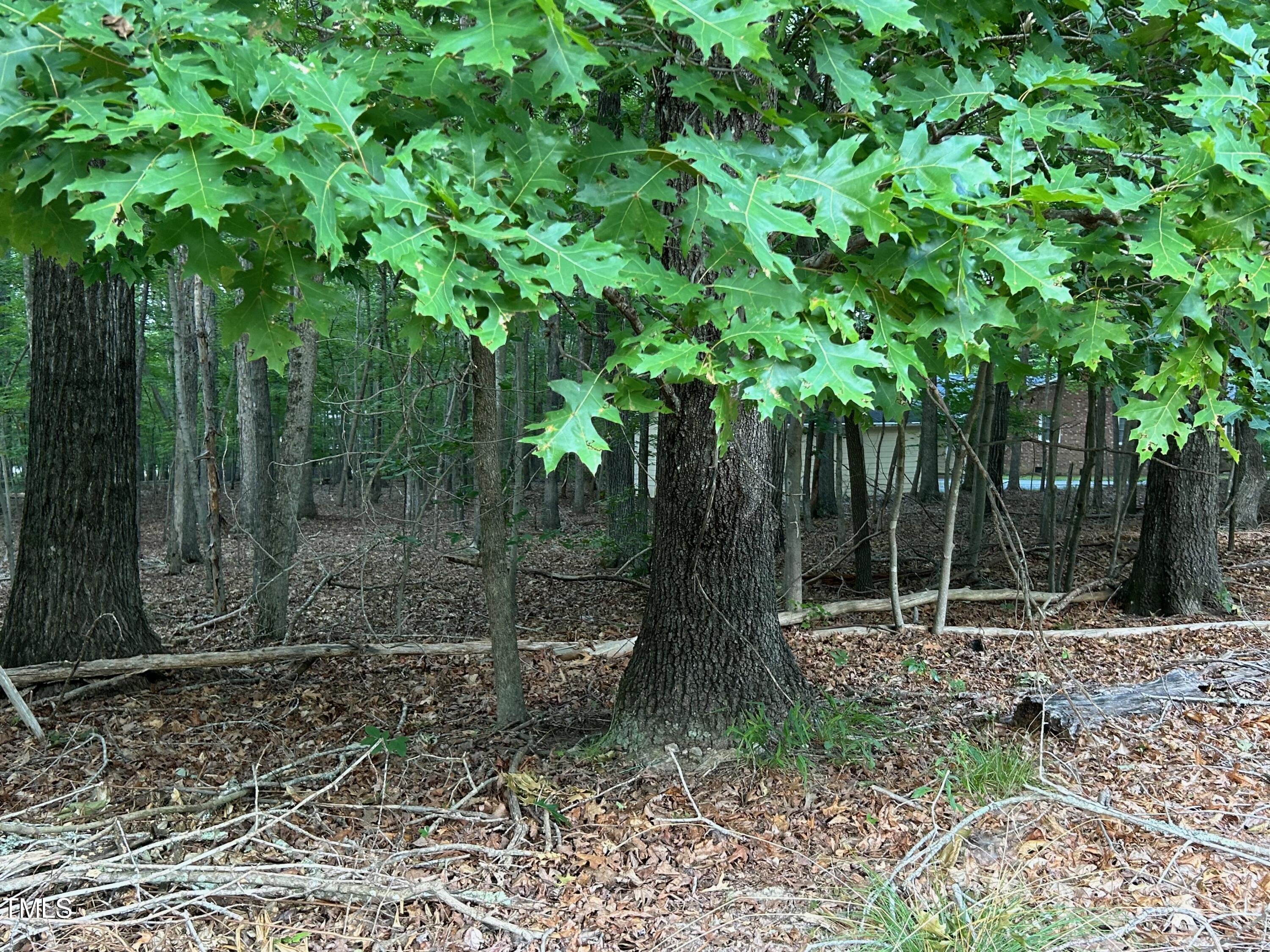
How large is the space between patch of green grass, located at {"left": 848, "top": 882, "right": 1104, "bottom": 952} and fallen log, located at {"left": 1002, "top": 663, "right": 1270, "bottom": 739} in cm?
159

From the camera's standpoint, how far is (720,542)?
433 centimetres

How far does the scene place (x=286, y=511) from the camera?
700 centimetres

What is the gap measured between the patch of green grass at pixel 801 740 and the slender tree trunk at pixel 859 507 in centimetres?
425

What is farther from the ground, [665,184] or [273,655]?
[665,184]

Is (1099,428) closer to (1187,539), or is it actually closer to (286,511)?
(1187,539)

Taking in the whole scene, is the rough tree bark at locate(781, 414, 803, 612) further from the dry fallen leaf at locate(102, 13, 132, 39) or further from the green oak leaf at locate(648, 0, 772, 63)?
the dry fallen leaf at locate(102, 13, 132, 39)

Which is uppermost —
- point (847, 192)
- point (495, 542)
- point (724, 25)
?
point (724, 25)

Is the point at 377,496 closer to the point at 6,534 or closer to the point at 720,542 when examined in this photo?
the point at 6,534

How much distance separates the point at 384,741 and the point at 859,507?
5928mm

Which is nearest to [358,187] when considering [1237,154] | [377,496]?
[1237,154]

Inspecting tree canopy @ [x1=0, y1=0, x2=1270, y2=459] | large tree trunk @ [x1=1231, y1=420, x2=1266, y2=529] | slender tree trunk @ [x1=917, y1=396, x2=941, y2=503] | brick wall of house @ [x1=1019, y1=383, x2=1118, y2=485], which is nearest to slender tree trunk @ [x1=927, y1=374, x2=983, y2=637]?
tree canopy @ [x1=0, y1=0, x2=1270, y2=459]

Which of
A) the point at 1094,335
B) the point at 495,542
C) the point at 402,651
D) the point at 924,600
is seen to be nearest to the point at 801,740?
the point at 495,542

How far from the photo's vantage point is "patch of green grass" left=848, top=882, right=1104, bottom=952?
2.80 meters

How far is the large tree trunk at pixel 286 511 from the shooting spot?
22.7ft
